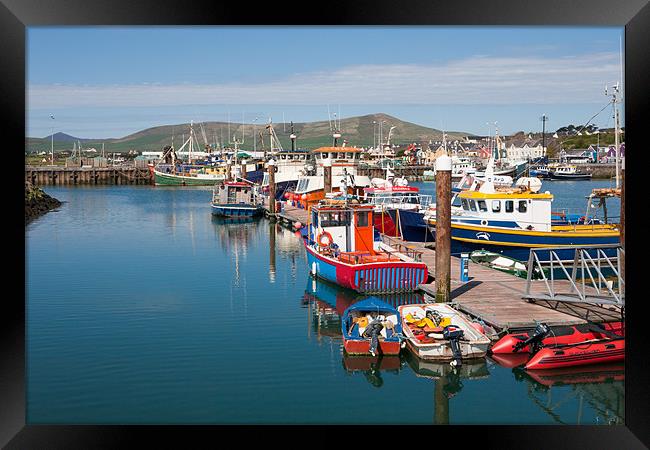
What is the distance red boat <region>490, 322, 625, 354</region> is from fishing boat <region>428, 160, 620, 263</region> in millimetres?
9280

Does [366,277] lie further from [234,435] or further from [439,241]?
[234,435]

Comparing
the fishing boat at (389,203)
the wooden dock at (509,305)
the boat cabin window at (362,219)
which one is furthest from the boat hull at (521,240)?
the boat cabin window at (362,219)

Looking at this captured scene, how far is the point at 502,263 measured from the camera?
19578 millimetres

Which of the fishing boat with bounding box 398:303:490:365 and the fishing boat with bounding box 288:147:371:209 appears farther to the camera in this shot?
the fishing boat with bounding box 288:147:371:209

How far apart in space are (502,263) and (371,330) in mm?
8837

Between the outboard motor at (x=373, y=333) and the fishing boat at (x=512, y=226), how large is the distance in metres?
10.4

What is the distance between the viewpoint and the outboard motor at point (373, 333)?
38.0 ft

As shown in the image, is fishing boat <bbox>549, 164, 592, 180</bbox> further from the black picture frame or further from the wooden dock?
the black picture frame

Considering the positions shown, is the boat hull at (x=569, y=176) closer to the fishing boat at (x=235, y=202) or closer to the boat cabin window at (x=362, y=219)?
the fishing boat at (x=235, y=202)

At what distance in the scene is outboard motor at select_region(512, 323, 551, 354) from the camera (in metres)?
11.2

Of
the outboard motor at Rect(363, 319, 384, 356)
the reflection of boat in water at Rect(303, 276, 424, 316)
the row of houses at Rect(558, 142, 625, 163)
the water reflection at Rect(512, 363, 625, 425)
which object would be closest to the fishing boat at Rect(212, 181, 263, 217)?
the reflection of boat in water at Rect(303, 276, 424, 316)
